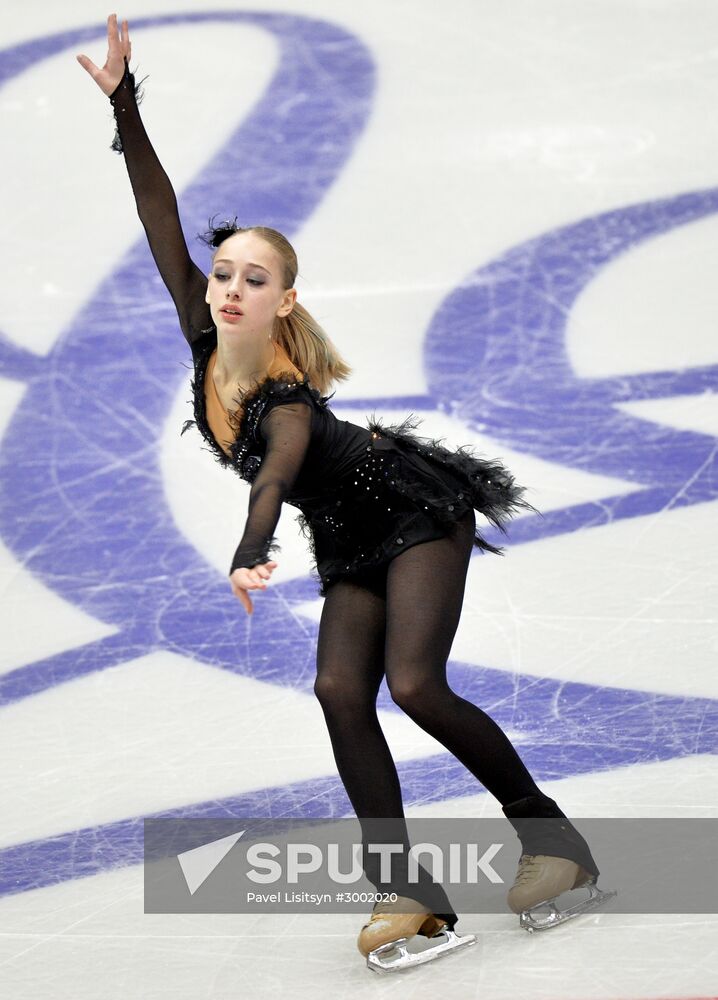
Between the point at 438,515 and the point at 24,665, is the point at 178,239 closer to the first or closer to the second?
the point at 438,515

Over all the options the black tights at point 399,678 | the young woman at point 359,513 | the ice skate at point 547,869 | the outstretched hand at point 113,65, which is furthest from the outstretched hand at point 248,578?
the outstretched hand at point 113,65

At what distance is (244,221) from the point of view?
259 inches

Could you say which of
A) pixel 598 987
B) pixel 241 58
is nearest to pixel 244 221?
pixel 241 58

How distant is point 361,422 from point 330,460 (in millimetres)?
2512

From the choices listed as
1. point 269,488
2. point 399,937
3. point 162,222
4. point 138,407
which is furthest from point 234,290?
point 138,407

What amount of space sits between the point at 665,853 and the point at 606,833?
17cm

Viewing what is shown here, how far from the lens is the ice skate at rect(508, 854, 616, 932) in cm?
304

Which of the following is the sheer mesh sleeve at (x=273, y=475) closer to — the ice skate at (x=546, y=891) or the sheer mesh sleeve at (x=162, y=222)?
the sheer mesh sleeve at (x=162, y=222)

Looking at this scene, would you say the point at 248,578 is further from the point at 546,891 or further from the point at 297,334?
the point at 546,891

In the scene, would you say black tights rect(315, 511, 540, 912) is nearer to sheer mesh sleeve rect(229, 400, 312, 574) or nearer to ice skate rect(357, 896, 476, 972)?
ice skate rect(357, 896, 476, 972)

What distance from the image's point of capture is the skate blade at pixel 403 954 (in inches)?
114

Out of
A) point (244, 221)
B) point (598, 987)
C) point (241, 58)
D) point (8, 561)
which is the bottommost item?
point (598, 987)

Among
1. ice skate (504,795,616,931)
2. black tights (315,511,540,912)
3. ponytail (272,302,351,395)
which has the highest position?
ponytail (272,302,351,395)

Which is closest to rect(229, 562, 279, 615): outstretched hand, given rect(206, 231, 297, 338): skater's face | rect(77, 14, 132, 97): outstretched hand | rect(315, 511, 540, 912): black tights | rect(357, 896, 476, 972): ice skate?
rect(315, 511, 540, 912): black tights
